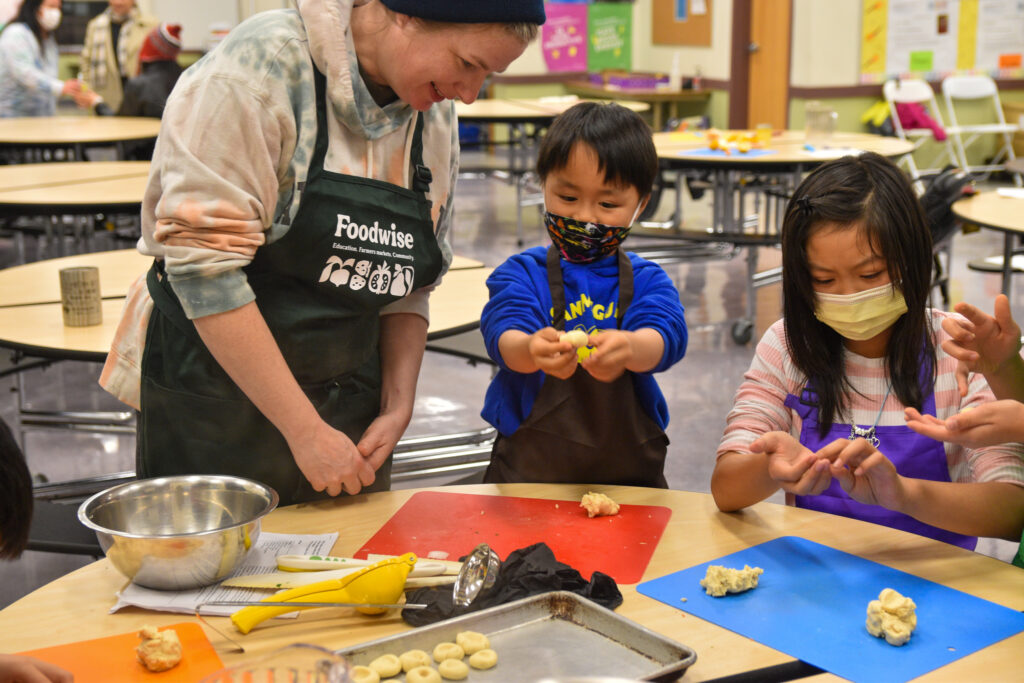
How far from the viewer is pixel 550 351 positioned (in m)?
1.69

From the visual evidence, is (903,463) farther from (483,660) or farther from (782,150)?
(782,150)

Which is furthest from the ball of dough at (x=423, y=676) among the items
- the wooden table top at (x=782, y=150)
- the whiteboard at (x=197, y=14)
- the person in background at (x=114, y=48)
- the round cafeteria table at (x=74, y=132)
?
the whiteboard at (x=197, y=14)

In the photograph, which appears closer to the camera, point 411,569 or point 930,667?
point 930,667

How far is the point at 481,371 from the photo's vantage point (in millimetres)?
5379

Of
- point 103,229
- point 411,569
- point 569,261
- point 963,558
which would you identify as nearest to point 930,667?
point 963,558

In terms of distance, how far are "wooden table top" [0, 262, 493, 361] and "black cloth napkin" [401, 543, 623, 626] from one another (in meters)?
1.24

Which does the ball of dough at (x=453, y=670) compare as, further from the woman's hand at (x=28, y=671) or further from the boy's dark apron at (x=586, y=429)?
the boy's dark apron at (x=586, y=429)

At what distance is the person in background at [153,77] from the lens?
6703mm

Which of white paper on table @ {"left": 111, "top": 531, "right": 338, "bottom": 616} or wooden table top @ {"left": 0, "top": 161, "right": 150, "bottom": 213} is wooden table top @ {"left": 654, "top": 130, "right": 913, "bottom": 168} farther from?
white paper on table @ {"left": 111, "top": 531, "right": 338, "bottom": 616}

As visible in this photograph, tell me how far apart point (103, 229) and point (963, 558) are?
24.3ft

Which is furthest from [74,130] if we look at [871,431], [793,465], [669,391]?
[793,465]

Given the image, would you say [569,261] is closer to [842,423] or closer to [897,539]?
[842,423]

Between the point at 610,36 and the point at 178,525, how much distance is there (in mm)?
12078

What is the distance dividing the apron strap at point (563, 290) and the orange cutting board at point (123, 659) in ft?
3.13
